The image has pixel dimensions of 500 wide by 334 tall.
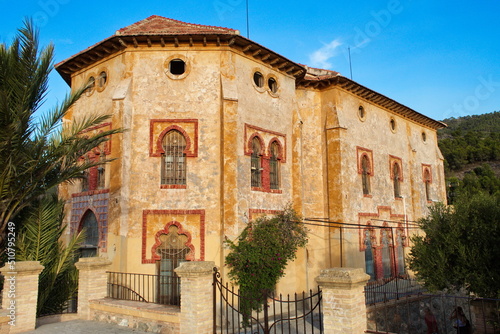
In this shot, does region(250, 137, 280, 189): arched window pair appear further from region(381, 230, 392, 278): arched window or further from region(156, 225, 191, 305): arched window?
region(381, 230, 392, 278): arched window

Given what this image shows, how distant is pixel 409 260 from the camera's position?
14.2 m

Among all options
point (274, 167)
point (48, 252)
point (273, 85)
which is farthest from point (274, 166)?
point (48, 252)

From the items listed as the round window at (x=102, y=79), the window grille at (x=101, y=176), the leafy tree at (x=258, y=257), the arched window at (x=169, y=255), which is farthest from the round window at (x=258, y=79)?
the window grille at (x=101, y=176)

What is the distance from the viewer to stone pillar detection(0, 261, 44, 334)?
941cm

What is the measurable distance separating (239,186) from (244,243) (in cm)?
196

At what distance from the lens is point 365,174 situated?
2014 cm

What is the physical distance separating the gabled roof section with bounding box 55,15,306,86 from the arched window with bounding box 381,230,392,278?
10261mm

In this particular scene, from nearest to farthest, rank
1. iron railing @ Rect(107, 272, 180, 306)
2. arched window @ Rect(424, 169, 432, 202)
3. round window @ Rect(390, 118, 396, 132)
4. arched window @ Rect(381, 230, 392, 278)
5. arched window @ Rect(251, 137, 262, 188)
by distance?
iron railing @ Rect(107, 272, 180, 306) < arched window @ Rect(251, 137, 262, 188) < arched window @ Rect(381, 230, 392, 278) < round window @ Rect(390, 118, 396, 132) < arched window @ Rect(424, 169, 432, 202)

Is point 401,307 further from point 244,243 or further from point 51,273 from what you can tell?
point 51,273

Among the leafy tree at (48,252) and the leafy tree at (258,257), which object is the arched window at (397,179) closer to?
the leafy tree at (258,257)

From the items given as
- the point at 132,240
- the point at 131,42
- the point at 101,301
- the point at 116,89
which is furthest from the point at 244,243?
the point at 131,42

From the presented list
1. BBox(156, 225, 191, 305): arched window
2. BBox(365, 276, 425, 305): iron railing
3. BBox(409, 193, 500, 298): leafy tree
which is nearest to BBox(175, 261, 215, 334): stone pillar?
BBox(156, 225, 191, 305): arched window

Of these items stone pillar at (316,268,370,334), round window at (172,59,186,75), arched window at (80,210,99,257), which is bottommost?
stone pillar at (316,268,370,334)

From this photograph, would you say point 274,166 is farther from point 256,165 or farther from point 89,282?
point 89,282
